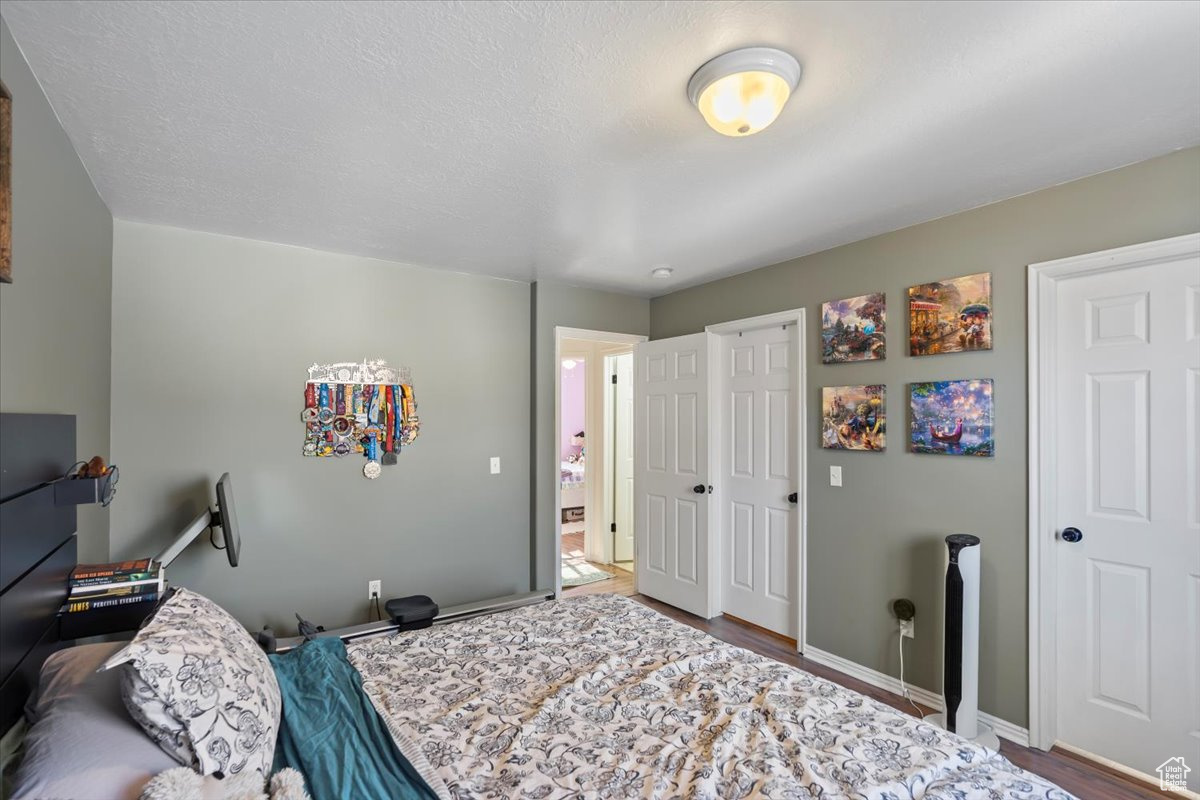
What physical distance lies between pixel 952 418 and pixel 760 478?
1.29 metres

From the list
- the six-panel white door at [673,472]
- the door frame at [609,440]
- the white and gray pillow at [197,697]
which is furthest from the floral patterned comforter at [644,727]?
the door frame at [609,440]

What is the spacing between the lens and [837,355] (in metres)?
3.11

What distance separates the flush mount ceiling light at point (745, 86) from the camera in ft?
4.75

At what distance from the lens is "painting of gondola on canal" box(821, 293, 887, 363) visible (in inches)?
115

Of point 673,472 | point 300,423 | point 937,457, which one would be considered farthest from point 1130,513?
point 300,423

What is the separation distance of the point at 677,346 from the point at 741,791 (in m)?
3.18

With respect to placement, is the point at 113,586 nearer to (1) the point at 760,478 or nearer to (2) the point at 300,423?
(2) the point at 300,423

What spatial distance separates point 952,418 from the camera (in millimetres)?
2631

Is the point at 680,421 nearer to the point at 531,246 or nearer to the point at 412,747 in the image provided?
the point at 531,246

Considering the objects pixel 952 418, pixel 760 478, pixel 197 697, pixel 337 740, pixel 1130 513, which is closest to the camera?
pixel 197 697

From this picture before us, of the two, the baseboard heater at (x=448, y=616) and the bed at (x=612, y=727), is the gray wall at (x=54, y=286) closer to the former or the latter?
the baseboard heater at (x=448, y=616)

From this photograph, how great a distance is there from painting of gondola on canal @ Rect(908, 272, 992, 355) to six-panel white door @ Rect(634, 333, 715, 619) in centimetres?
141

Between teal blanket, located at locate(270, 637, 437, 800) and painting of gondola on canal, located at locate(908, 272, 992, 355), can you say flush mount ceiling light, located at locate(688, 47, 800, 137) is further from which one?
teal blanket, located at locate(270, 637, 437, 800)

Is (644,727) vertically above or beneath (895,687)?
above
